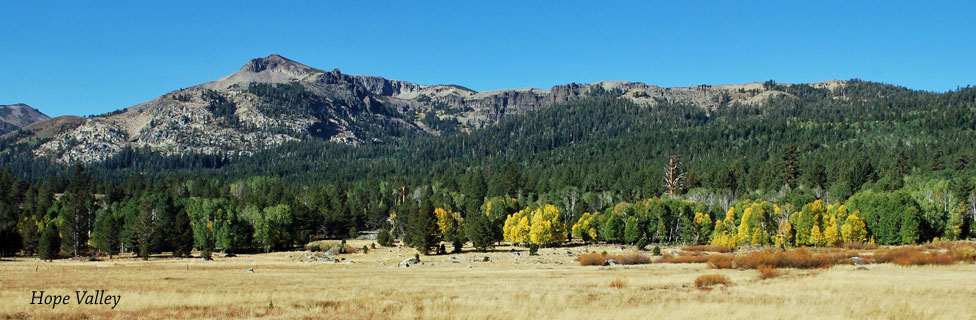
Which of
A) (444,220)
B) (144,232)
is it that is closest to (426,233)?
(444,220)

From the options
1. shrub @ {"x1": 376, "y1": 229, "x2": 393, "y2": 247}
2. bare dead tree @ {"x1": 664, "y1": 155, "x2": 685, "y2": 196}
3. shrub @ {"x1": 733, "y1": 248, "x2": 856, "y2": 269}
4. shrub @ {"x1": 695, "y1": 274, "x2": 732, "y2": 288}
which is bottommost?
shrub @ {"x1": 376, "y1": 229, "x2": 393, "y2": 247}

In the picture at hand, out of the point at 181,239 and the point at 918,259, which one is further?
the point at 181,239

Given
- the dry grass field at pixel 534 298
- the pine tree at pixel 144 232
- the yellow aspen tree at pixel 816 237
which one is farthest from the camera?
the yellow aspen tree at pixel 816 237

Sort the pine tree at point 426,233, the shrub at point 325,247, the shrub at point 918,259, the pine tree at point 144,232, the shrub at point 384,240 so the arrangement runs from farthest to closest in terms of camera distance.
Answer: the shrub at point 384,240, the shrub at point 325,247, the pine tree at point 426,233, the pine tree at point 144,232, the shrub at point 918,259

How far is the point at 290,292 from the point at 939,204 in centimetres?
10532

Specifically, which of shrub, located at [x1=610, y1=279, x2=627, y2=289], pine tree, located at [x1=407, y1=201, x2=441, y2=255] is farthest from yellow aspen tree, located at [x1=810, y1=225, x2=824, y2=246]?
shrub, located at [x1=610, y1=279, x2=627, y2=289]

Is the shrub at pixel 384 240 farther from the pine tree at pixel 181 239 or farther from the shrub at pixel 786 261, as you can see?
the shrub at pixel 786 261

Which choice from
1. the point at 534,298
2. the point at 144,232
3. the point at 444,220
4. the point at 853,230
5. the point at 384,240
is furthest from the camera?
the point at 444,220

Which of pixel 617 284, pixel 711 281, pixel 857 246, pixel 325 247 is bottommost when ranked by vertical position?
pixel 325 247

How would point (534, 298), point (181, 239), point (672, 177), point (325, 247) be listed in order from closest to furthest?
point (534, 298) < point (181, 239) < point (325, 247) < point (672, 177)

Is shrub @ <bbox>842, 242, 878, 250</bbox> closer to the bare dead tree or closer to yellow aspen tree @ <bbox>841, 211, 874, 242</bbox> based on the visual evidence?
yellow aspen tree @ <bbox>841, 211, 874, 242</bbox>

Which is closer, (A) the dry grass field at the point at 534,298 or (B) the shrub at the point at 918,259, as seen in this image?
(A) the dry grass field at the point at 534,298

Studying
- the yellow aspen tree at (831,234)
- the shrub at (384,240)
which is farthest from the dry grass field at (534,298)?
the shrub at (384,240)

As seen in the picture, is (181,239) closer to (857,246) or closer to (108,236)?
(108,236)
